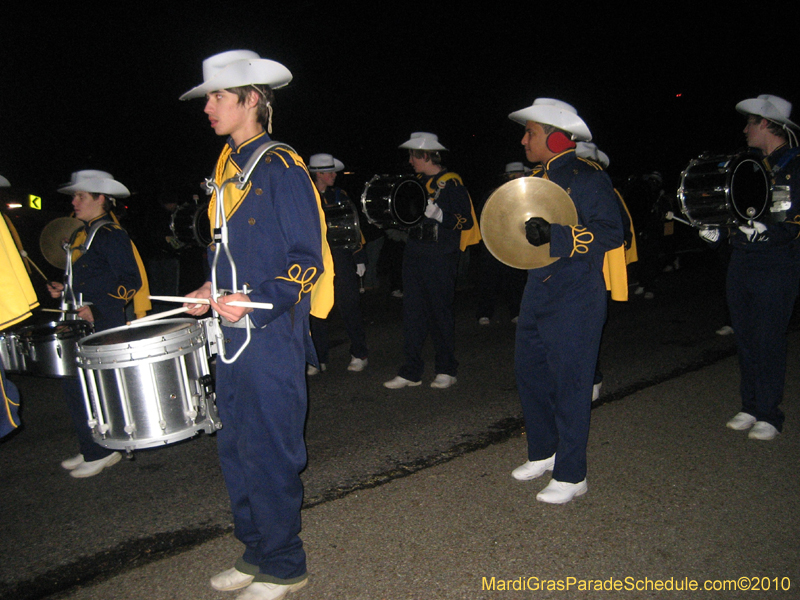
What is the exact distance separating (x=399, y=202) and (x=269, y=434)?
11.3 ft

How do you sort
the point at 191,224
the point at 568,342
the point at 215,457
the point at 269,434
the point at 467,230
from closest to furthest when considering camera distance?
the point at 269,434
the point at 568,342
the point at 215,457
the point at 467,230
the point at 191,224

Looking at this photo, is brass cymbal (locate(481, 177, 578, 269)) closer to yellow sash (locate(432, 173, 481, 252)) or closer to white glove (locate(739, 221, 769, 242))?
white glove (locate(739, 221, 769, 242))

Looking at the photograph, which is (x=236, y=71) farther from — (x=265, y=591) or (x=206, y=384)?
(x=265, y=591)

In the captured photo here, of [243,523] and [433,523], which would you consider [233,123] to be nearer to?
[243,523]

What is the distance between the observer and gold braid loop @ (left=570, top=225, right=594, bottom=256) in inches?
125

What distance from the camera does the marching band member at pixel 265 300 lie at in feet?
7.92

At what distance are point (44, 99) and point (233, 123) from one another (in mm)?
12992

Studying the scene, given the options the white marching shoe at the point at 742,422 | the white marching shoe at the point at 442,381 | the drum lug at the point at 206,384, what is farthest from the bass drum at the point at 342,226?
the white marching shoe at the point at 742,422

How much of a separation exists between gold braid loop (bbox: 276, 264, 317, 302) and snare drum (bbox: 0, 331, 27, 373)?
208 centimetres

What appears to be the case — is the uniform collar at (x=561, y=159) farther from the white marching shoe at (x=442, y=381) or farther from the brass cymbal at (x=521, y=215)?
the white marching shoe at (x=442, y=381)

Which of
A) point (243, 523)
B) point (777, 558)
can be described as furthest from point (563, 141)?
point (243, 523)

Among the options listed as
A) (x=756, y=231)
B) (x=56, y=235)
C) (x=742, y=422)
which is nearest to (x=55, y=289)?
(x=56, y=235)

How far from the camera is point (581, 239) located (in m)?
3.19

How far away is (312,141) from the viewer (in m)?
19.6
